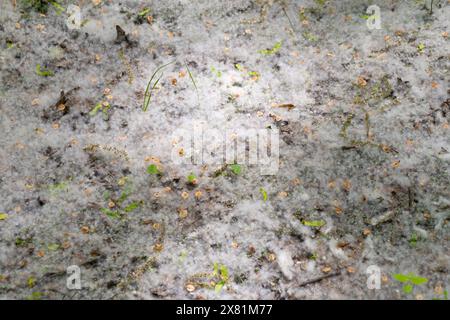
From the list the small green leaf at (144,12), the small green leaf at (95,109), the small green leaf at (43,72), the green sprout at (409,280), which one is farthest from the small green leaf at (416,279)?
the small green leaf at (43,72)

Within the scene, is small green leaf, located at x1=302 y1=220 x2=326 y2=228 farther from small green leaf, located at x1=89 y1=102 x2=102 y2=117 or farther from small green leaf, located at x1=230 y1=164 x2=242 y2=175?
small green leaf, located at x1=89 y1=102 x2=102 y2=117

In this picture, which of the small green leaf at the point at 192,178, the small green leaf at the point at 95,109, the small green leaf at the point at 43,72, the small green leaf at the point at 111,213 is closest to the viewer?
the small green leaf at the point at 111,213

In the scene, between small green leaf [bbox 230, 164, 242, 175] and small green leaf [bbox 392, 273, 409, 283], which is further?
small green leaf [bbox 230, 164, 242, 175]

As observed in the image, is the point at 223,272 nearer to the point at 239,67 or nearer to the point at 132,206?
the point at 132,206

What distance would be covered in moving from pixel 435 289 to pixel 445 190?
2.07 feet

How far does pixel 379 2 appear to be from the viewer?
3330 mm

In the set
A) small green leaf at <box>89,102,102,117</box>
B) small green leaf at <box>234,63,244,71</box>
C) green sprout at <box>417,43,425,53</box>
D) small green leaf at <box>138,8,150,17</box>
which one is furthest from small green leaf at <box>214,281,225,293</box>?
green sprout at <box>417,43,425,53</box>

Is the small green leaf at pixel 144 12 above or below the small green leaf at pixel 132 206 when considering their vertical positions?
above

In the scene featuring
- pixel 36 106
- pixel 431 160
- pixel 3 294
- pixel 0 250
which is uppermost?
pixel 36 106

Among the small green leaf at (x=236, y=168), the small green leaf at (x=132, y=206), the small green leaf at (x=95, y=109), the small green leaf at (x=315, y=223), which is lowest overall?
the small green leaf at (x=315, y=223)

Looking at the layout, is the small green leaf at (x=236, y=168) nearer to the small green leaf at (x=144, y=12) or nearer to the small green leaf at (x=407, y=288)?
the small green leaf at (x=407, y=288)
